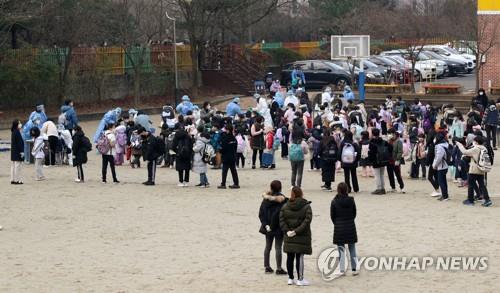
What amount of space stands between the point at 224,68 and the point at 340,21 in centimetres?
1376

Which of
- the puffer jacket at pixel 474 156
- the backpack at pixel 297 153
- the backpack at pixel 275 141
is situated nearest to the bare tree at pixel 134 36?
the backpack at pixel 275 141

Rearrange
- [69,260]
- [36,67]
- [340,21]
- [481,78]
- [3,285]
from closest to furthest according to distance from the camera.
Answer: [3,285], [69,260], [36,67], [481,78], [340,21]

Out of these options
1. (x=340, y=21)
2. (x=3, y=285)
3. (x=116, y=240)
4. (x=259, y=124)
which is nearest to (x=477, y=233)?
(x=116, y=240)

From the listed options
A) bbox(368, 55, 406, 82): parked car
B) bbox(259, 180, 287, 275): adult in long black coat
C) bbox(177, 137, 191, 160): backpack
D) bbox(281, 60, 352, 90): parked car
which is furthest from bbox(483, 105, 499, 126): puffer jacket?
bbox(368, 55, 406, 82): parked car

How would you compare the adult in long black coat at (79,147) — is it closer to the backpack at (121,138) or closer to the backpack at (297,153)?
the backpack at (121,138)

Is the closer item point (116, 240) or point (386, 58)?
point (116, 240)

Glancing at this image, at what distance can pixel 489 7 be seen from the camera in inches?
1812

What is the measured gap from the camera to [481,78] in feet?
156

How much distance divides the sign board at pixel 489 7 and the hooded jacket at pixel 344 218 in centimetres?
3283

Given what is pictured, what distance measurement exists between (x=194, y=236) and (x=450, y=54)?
4534 centimetres

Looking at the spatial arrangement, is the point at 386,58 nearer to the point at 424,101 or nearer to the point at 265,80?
the point at 265,80

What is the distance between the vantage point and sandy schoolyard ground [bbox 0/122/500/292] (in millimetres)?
15000

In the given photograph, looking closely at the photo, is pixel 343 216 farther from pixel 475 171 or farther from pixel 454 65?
pixel 454 65

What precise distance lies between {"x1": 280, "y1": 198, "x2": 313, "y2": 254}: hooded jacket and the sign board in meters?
33.7
